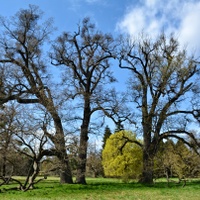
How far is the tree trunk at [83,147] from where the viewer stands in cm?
2588

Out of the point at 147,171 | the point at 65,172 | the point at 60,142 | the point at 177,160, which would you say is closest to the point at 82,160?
the point at 65,172

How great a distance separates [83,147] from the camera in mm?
25312

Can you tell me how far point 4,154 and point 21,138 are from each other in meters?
7.54

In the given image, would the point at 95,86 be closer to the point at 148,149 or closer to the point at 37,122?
the point at 148,149

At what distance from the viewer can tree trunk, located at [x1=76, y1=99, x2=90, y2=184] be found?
25.9 metres

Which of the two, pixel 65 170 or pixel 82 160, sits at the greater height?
pixel 82 160

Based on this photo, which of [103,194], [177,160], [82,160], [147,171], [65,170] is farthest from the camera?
[147,171]

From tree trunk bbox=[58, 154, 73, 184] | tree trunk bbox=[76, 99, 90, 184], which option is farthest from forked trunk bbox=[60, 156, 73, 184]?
tree trunk bbox=[76, 99, 90, 184]

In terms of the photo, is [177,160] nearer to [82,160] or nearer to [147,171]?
[147,171]

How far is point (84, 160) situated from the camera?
86.7 ft

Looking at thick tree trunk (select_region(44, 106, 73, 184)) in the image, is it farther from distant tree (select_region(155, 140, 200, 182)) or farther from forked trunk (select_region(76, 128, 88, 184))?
distant tree (select_region(155, 140, 200, 182))

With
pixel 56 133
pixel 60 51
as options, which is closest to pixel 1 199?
pixel 56 133

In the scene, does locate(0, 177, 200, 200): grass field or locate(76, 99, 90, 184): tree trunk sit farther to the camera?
locate(76, 99, 90, 184): tree trunk

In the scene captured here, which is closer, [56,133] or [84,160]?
[56,133]
